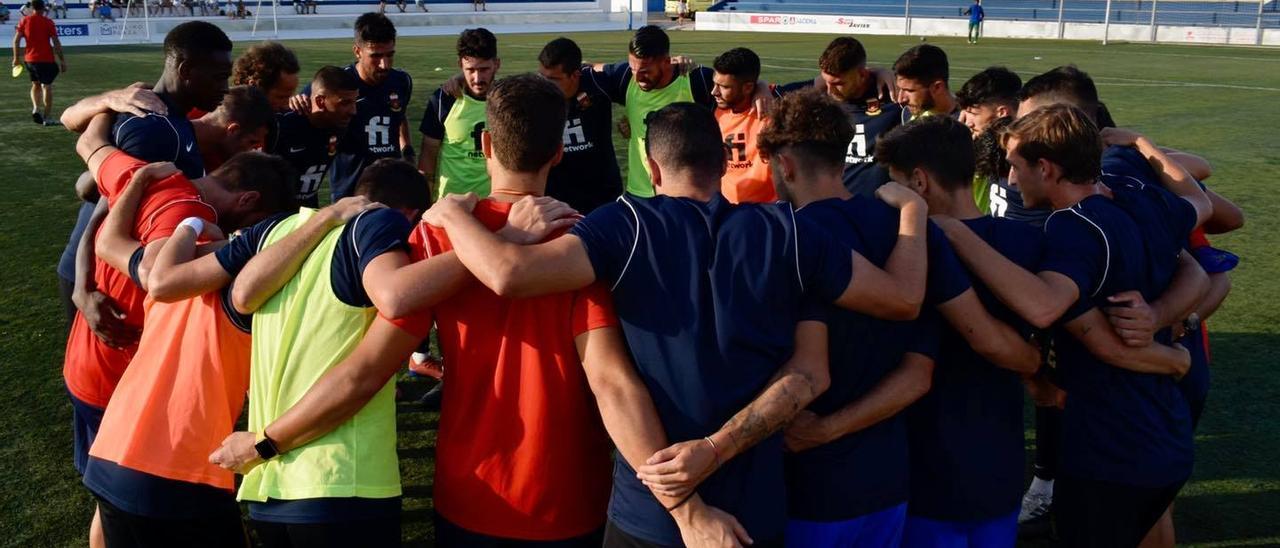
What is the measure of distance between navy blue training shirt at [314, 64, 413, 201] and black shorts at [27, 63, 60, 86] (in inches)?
550

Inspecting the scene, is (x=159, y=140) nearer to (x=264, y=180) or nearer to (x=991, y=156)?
(x=264, y=180)

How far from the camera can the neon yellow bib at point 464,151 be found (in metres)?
7.64

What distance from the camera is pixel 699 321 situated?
9.46 ft

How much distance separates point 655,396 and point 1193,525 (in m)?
3.58

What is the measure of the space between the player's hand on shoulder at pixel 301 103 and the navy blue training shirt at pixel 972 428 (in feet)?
15.5

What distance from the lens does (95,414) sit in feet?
13.9

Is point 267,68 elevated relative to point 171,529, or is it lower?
elevated

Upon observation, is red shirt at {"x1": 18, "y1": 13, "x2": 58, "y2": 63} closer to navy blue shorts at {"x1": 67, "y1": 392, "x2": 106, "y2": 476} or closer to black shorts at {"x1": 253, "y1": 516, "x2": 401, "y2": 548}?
navy blue shorts at {"x1": 67, "y1": 392, "x2": 106, "y2": 476}

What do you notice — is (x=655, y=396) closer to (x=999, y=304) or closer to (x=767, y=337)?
(x=767, y=337)

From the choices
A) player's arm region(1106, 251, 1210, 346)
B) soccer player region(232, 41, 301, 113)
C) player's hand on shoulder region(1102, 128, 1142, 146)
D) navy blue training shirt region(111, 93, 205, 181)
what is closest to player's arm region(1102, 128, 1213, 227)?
player's hand on shoulder region(1102, 128, 1142, 146)

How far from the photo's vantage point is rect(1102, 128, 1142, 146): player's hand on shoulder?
4652 mm

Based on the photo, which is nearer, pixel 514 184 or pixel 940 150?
pixel 514 184

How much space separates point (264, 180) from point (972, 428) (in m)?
2.75

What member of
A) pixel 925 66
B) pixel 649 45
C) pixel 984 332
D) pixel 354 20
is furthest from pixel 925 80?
pixel 354 20
